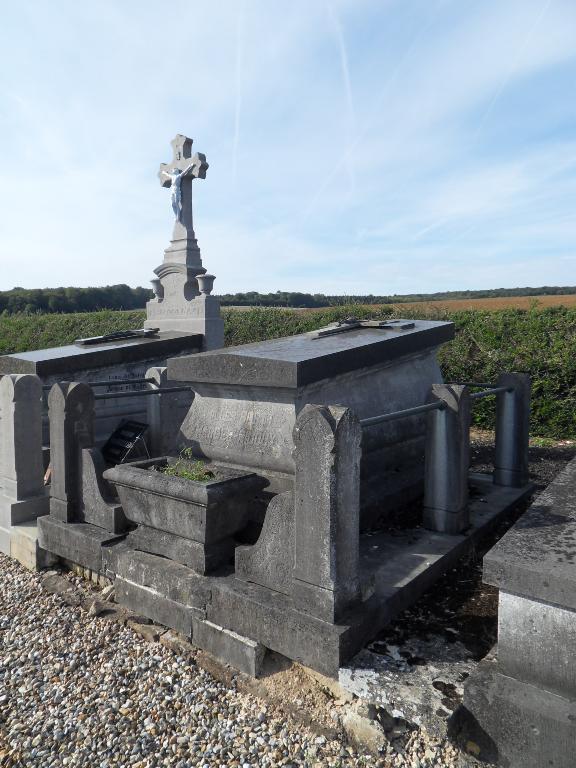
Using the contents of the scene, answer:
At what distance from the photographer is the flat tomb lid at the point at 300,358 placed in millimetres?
3471

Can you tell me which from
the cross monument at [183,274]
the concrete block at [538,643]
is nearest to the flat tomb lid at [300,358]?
the concrete block at [538,643]

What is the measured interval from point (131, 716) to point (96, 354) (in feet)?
14.9

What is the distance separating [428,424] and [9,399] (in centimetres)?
334

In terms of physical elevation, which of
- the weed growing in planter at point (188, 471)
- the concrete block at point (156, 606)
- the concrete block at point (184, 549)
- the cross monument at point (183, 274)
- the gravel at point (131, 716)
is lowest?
the gravel at point (131, 716)

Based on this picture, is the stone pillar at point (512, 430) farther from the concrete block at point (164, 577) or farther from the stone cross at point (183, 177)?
the stone cross at point (183, 177)

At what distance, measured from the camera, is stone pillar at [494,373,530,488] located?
4.79 meters

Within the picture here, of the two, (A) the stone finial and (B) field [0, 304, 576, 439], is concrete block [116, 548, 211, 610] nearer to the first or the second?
(A) the stone finial

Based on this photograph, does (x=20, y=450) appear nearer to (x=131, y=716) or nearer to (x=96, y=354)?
(x=96, y=354)

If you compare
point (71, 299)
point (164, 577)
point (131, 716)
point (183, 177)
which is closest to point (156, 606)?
point (164, 577)

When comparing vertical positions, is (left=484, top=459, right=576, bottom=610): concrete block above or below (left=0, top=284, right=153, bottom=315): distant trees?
below

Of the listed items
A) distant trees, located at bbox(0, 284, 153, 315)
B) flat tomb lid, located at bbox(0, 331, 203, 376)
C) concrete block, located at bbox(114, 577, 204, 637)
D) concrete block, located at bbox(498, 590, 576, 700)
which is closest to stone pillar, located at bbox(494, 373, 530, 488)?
concrete block, located at bbox(498, 590, 576, 700)

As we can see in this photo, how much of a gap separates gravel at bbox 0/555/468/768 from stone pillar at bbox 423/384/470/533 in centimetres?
177

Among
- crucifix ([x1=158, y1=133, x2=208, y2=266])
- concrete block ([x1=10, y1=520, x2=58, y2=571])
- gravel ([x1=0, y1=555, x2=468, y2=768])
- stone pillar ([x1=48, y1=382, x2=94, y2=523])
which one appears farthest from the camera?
crucifix ([x1=158, y1=133, x2=208, y2=266])

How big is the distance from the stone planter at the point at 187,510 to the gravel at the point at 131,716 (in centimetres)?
54
